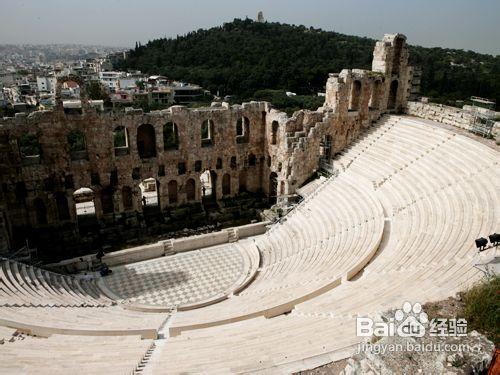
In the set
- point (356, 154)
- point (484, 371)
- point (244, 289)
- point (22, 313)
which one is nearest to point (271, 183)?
point (356, 154)

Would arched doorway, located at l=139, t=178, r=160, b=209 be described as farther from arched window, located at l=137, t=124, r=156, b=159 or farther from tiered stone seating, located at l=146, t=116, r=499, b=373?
tiered stone seating, located at l=146, t=116, r=499, b=373

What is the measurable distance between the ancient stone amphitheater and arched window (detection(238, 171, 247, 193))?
2.70 metres

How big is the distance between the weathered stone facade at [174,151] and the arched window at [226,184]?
8 cm

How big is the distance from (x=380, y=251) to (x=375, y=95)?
1658 cm

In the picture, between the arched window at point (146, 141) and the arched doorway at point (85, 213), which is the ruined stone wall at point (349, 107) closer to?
the arched window at point (146, 141)

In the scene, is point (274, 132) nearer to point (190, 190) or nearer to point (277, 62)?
point (190, 190)

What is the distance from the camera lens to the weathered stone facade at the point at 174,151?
24453 millimetres

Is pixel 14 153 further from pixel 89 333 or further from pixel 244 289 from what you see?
pixel 244 289

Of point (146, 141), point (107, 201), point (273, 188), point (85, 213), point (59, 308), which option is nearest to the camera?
point (59, 308)

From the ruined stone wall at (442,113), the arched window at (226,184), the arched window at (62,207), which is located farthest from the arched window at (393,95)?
the arched window at (62,207)

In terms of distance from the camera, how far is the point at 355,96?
102ft

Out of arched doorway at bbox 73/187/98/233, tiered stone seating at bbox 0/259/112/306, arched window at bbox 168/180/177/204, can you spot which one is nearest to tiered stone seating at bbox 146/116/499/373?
tiered stone seating at bbox 0/259/112/306

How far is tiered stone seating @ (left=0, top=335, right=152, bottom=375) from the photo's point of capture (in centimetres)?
1160

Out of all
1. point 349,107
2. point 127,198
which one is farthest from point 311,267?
point 349,107
